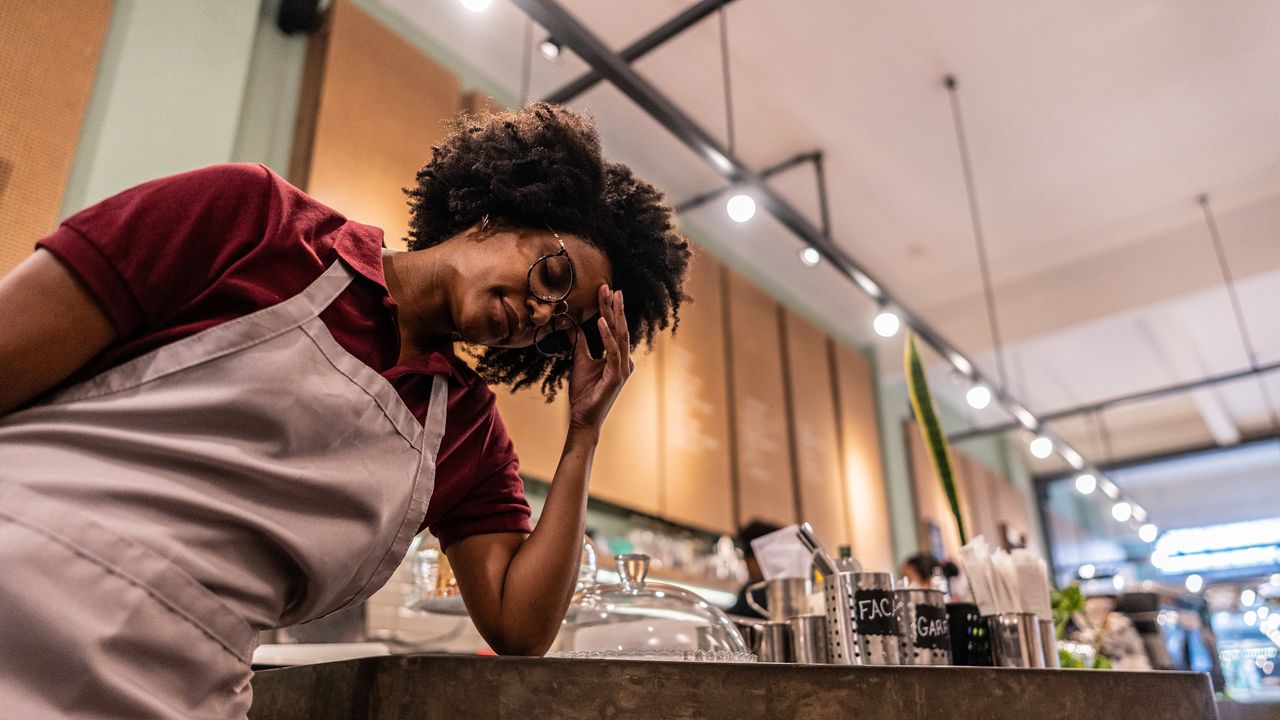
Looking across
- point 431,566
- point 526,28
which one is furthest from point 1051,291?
point 431,566

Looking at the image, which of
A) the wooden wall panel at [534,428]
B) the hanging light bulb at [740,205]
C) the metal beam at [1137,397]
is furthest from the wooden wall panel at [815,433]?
the hanging light bulb at [740,205]

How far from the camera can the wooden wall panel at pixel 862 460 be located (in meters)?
5.72

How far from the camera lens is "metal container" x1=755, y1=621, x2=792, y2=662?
1382 millimetres

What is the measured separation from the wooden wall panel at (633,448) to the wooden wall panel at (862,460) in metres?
2.07

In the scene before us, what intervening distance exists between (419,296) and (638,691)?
59cm

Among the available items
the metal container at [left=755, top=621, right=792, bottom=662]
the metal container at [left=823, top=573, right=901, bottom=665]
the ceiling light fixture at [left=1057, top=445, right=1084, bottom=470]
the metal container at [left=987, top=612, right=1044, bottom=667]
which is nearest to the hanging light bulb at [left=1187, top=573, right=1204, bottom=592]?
the ceiling light fixture at [left=1057, top=445, right=1084, bottom=470]

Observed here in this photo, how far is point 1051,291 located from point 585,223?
5.13 metres

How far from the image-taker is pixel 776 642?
139cm

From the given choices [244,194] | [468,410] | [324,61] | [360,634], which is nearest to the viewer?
[244,194]

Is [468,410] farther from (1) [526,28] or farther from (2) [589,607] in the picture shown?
(1) [526,28]

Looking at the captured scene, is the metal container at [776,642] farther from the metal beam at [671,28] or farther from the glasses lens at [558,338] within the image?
the metal beam at [671,28]

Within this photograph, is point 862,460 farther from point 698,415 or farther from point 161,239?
point 161,239

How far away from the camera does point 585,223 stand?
4.18 feet

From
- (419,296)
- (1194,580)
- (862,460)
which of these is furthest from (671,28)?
(1194,580)
